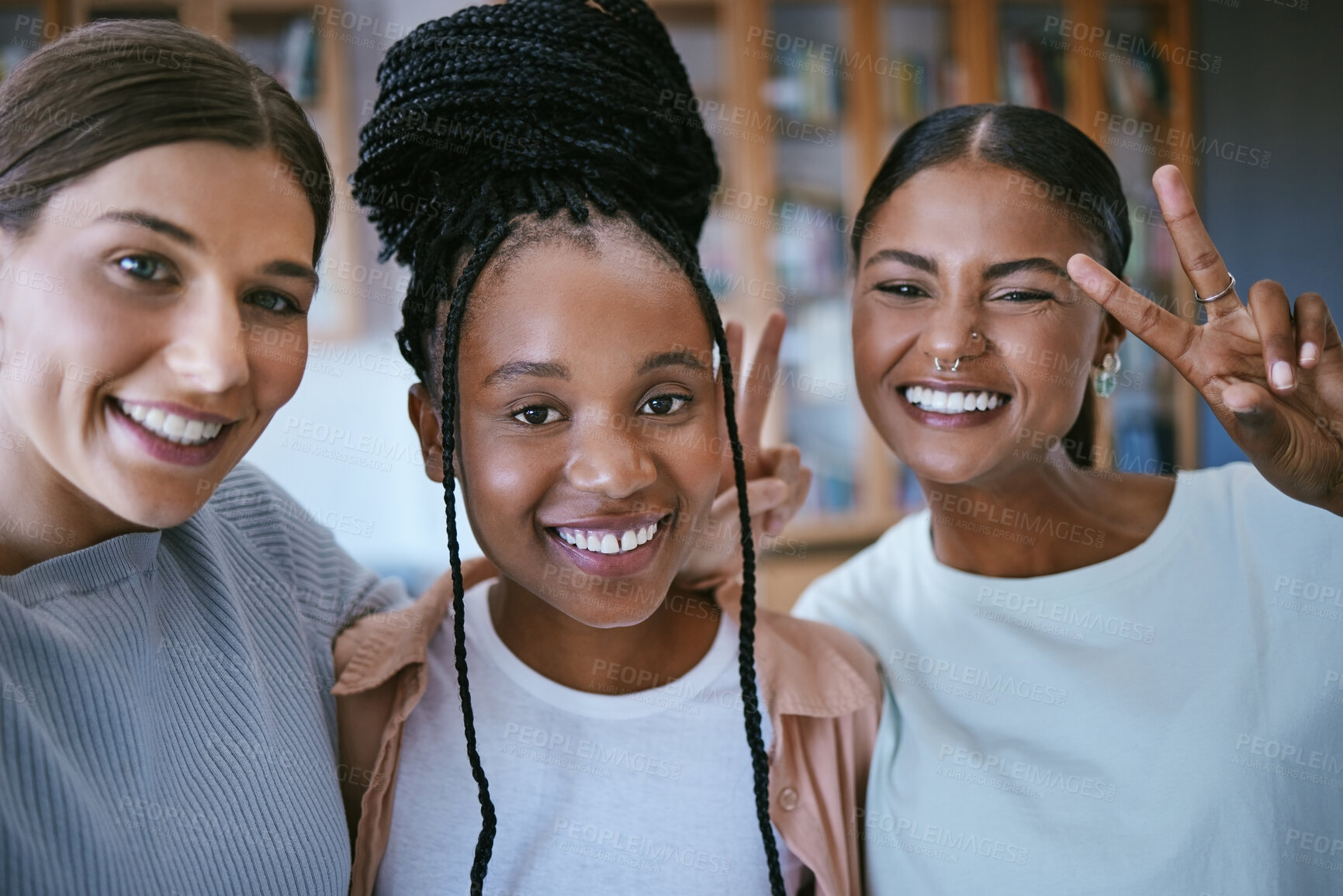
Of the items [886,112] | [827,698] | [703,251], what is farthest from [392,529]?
[827,698]

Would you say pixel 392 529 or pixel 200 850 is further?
pixel 392 529

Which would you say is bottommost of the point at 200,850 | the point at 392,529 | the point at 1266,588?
the point at 392,529

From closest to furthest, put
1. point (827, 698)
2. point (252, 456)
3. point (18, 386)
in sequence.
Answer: point (18, 386)
point (827, 698)
point (252, 456)

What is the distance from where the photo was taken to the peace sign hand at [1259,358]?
116 centimetres

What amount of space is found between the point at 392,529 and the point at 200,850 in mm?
3178

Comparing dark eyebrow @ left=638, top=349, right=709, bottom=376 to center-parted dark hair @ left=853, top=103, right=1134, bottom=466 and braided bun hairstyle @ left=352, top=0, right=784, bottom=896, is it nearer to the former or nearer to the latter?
braided bun hairstyle @ left=352, top=0, right=784, bottom=896

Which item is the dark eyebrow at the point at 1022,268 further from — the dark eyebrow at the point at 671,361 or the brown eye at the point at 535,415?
the brown eye at the point at 535,415

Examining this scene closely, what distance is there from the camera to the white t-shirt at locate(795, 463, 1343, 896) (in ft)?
4.17

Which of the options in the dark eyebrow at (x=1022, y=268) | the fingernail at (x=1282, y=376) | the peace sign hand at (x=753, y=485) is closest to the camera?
the fingernail at (x=1282, y=376)

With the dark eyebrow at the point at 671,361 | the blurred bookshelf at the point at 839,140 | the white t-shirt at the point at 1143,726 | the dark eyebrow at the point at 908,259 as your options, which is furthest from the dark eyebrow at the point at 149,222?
the blurred bookshelf at the point at 839,140

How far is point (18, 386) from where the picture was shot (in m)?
0.93

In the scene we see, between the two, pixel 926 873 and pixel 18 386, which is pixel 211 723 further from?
pixel 926 873

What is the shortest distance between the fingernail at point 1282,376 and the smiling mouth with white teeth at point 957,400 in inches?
14.9

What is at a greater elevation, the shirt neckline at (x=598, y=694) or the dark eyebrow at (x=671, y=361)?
the dark eyebrow at (x=671, y=361)
